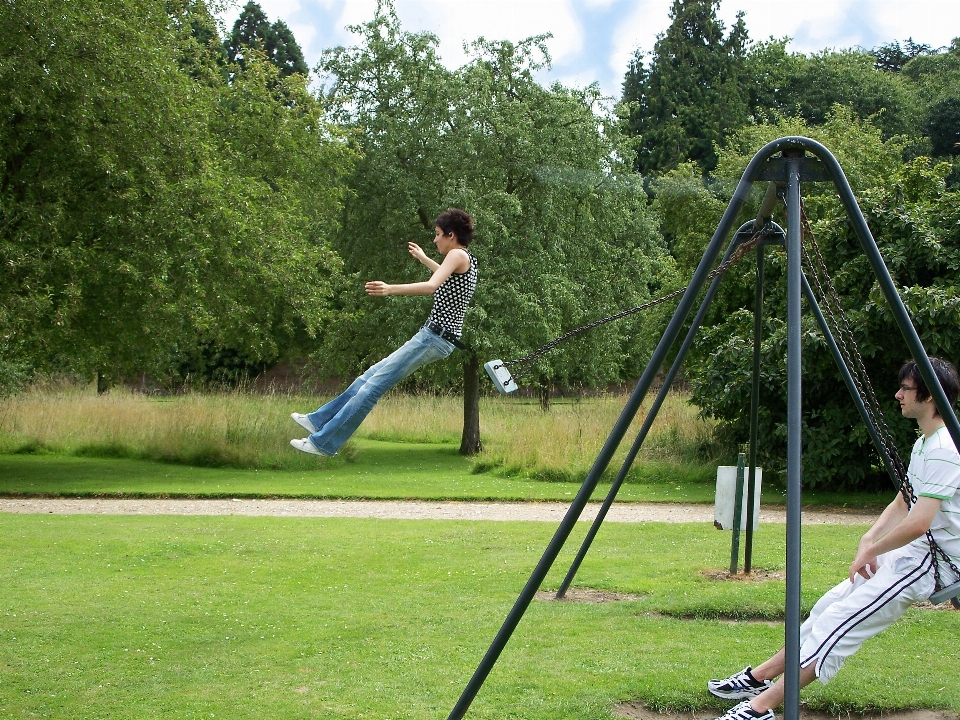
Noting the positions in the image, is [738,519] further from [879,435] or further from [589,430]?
[589,430]

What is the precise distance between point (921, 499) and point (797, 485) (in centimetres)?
100

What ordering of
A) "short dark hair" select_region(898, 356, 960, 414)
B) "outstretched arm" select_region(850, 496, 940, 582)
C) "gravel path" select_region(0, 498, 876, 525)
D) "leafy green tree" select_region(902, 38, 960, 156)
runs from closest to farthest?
"outstretched arm" select_region(850, 496, 940, 582)
"short dark hair" select_region(898, 356, 960, 414)
"gravel path" select_region(0, 498, 876, 525)
"leafy green tree" select_region(902, 38, 960, 156)

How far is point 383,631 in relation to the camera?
20.6ft

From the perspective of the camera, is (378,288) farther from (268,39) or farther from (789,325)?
(268,39)

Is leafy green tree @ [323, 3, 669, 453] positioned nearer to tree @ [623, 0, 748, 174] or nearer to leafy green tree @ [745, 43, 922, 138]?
tree @ [623, 0, 748, 174]

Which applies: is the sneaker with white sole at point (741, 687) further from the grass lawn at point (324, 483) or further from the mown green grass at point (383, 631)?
the grass lawn at point (324, 483)

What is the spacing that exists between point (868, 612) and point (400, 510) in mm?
9267

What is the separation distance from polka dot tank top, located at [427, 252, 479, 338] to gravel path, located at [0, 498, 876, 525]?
6.87 metres

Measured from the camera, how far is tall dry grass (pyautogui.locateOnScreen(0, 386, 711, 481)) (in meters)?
16.6

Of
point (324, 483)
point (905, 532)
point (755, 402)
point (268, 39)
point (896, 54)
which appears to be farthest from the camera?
point (896, 54)

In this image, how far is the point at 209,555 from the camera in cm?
909

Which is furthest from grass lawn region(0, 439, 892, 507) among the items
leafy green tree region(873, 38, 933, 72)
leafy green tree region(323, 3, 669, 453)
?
leafy green tree region(873, 38, 933, 72)

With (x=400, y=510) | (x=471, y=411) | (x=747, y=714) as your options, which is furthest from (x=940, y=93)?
(x=747, y=714)

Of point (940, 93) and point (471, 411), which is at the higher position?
point (940, 93)
